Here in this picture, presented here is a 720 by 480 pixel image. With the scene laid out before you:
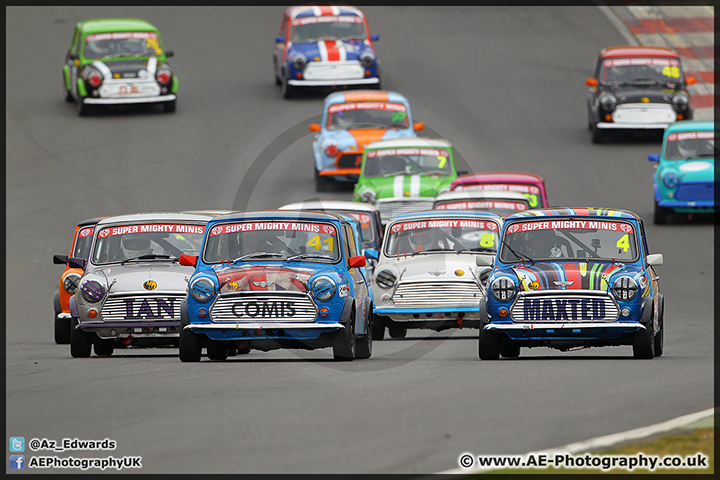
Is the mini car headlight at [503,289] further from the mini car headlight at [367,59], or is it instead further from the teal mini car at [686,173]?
the mini car headlight at [367,59]

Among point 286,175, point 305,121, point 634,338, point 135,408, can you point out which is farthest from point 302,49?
point 135,408

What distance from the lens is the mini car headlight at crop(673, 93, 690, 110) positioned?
27.9 metres

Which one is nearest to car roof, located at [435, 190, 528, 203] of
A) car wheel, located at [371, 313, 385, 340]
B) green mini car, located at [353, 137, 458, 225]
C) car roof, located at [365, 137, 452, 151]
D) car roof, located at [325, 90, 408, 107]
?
green mini car, located at [353, 137, 458, 225]

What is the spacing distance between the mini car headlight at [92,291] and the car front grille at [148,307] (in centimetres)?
21

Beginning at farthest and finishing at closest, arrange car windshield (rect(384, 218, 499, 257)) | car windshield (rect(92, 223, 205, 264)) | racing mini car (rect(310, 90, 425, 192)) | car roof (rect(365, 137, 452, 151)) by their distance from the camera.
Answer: racing mini car (rect(310, 90, 425, 192)) < car roof (rect(365, 137, 452, 151)) < car windshield (rect(384, 218, 499, 257)) < car windshield (rect(92, 223, 205, 264))

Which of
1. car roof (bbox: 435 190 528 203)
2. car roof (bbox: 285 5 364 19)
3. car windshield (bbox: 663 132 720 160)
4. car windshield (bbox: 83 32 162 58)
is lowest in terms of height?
car roof (bbox: 435 190 528 203)

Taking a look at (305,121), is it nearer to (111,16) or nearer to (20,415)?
(111,16)

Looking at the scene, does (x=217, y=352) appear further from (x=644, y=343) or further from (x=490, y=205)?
(x=490, y=205)

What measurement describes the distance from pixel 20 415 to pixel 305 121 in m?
21.1

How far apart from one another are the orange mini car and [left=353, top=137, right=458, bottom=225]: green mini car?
278 inches

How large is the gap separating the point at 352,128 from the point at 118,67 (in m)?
5.79

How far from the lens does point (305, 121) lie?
29.9m

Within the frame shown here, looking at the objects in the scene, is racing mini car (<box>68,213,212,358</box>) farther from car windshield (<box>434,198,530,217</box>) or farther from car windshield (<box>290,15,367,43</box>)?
car windshield (<box>290,15,367,43</box>)

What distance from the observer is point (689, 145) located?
79.4 feet
